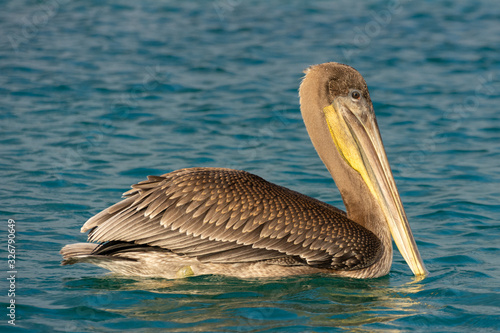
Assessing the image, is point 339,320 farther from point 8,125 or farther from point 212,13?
point 212,13

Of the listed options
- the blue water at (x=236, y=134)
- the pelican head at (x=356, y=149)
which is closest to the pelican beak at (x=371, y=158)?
the pelican head at (x=356, y=149)

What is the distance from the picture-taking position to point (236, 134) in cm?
1049

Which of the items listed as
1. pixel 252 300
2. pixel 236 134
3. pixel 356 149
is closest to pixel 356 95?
pixel 356 149

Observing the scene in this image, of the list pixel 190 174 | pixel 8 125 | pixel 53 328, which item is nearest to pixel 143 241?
pixel 190 174

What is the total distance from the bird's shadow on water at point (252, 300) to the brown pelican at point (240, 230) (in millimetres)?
118

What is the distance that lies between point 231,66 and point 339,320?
878 centimetres

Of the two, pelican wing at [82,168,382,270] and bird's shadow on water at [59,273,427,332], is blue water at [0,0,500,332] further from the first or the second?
pelican wing at [82,168,382,270]

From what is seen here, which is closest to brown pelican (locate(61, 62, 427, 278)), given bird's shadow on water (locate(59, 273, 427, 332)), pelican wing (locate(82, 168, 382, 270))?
pelican wing (locate(82, 168, 382, 270))

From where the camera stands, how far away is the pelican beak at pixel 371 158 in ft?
20.8

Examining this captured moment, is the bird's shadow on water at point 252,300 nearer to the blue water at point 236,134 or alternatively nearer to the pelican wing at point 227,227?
the blue water at point 236,134

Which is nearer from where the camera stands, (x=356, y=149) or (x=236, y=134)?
(x=356, y=149)

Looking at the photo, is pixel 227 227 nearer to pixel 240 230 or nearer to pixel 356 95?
pixel 240 230

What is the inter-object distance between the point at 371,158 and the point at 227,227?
1.38 m

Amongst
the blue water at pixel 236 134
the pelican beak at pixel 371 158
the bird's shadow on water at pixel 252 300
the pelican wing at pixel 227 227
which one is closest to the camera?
the bird's shadow on water at pixel 252 300
